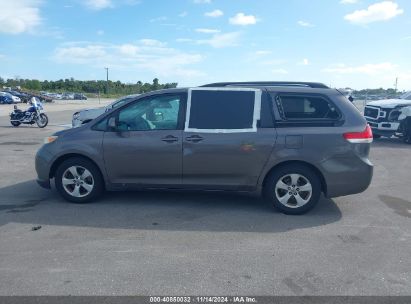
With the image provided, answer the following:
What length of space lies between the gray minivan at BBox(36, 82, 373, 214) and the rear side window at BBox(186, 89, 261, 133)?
14 millimetres

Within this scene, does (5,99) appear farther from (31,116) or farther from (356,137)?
(356,137)

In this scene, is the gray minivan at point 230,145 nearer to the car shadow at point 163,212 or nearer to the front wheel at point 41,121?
the car shadow at point 163,212

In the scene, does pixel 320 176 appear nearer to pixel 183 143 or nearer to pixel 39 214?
pixel 183 143

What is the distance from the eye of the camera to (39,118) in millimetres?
17844

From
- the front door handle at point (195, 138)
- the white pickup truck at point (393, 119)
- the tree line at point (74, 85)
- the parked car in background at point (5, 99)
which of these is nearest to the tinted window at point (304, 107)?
the front door handle at point (195, 138)

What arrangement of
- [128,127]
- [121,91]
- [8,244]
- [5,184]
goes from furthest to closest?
[121,91] → [5,184] → [128,127] → [8,244]

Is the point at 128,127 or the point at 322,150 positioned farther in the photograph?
the point at 128,127

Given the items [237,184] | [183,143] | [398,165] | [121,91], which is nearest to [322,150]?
[237,184]

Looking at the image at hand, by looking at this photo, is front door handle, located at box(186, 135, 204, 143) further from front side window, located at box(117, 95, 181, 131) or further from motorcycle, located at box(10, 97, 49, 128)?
motorcycle, located at box(10, 97, 49, 128)

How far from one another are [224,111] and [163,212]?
1675 mm

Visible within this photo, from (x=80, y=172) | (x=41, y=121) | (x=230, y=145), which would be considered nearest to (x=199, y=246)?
(x=230, y=145)

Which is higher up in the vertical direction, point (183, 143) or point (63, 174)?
point (183, 143)

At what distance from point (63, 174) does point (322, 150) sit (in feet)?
12.4

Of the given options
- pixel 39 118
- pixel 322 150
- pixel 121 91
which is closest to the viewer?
pixel 322 150
